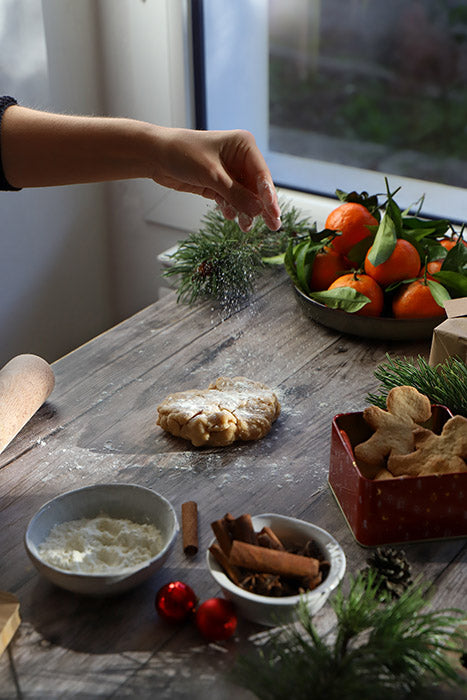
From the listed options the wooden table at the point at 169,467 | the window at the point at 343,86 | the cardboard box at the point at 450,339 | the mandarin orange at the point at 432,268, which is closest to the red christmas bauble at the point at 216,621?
the wooden table at the point at 169,467

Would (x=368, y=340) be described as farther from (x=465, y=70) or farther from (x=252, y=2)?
(x=465, y=70)

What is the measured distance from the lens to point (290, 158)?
7.24ft

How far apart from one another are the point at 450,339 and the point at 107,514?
1.89ft

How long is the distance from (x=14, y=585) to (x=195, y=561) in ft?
0.68

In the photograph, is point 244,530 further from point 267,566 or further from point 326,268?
point 326,268

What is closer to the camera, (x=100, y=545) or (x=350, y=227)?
(x=100, y=545)

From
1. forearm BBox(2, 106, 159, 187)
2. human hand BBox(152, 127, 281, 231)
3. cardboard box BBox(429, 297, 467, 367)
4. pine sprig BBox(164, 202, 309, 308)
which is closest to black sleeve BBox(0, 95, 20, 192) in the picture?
forearm BBox(2, 106, 159, 187)

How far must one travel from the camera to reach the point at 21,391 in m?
1.17

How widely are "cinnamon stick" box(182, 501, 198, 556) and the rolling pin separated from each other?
0.97 ft

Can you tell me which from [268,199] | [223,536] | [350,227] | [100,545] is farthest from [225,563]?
[350,227]

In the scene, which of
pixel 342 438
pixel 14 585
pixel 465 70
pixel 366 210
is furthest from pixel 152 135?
pixel 465 70

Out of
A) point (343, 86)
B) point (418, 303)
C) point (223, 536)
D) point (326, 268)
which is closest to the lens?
point (223, 536)

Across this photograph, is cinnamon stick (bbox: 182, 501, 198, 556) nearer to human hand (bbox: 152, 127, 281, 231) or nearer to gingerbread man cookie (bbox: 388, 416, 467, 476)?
gingerbread man cookie (bbox: 388, 416, 467, 476)

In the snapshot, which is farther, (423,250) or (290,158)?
(290,158)
